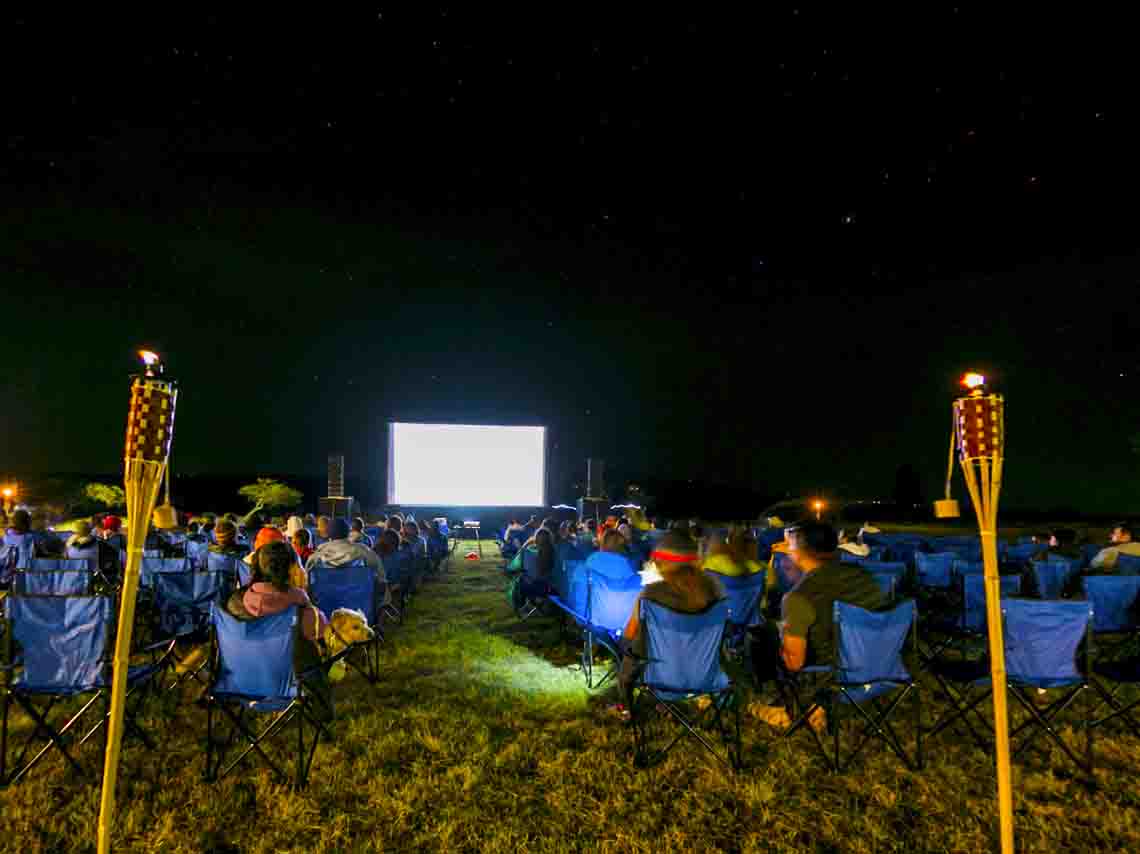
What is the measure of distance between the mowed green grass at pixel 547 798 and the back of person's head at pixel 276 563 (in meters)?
0.93

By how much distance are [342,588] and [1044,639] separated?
4477 millimetres

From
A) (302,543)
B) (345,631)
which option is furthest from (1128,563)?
(302,543)

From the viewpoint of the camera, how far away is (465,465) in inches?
761

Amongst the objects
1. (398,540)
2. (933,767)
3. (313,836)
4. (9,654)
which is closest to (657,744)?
(933,767)

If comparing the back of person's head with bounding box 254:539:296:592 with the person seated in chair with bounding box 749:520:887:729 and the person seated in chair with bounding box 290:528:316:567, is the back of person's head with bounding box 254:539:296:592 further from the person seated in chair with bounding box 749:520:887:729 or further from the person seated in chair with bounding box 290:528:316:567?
the person seated in chair with bounding box 290:528:316:567

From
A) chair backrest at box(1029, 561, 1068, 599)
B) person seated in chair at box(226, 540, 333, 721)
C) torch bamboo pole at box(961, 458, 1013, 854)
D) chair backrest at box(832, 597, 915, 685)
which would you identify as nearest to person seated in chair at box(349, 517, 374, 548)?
person seated in chair at box(226, 540, 333, 721)

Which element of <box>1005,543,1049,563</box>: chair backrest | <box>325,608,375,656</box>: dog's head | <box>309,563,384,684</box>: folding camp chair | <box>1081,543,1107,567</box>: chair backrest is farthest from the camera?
<box>1005,543,1049,563</box>: chair backrest

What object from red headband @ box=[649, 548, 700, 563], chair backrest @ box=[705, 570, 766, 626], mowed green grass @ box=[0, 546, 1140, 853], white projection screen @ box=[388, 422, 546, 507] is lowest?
mowed green grass @ box=[0, 546, 1140, 853]

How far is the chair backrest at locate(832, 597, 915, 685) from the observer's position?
385 cm

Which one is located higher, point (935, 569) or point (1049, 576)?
point (1049, 576)

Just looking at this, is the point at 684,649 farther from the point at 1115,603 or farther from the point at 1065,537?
the point at 1065,537

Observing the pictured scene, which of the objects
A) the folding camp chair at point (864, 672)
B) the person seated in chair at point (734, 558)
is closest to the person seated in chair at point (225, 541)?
the person seated in chair at point (734, 558)

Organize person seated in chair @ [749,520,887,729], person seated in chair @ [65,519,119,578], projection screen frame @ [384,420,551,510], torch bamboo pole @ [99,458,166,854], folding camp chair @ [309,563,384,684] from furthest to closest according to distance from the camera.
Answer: projection screen frame @ [384,420,551,510], person seated in chair @ [65,519,119,578], folding camp chair @ [309,563,384,684], person seated in chair @ [749,520,887,729], torch bamboo pole @ [99,458,166,854]

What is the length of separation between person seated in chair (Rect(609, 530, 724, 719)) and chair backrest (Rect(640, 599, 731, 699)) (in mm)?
168
